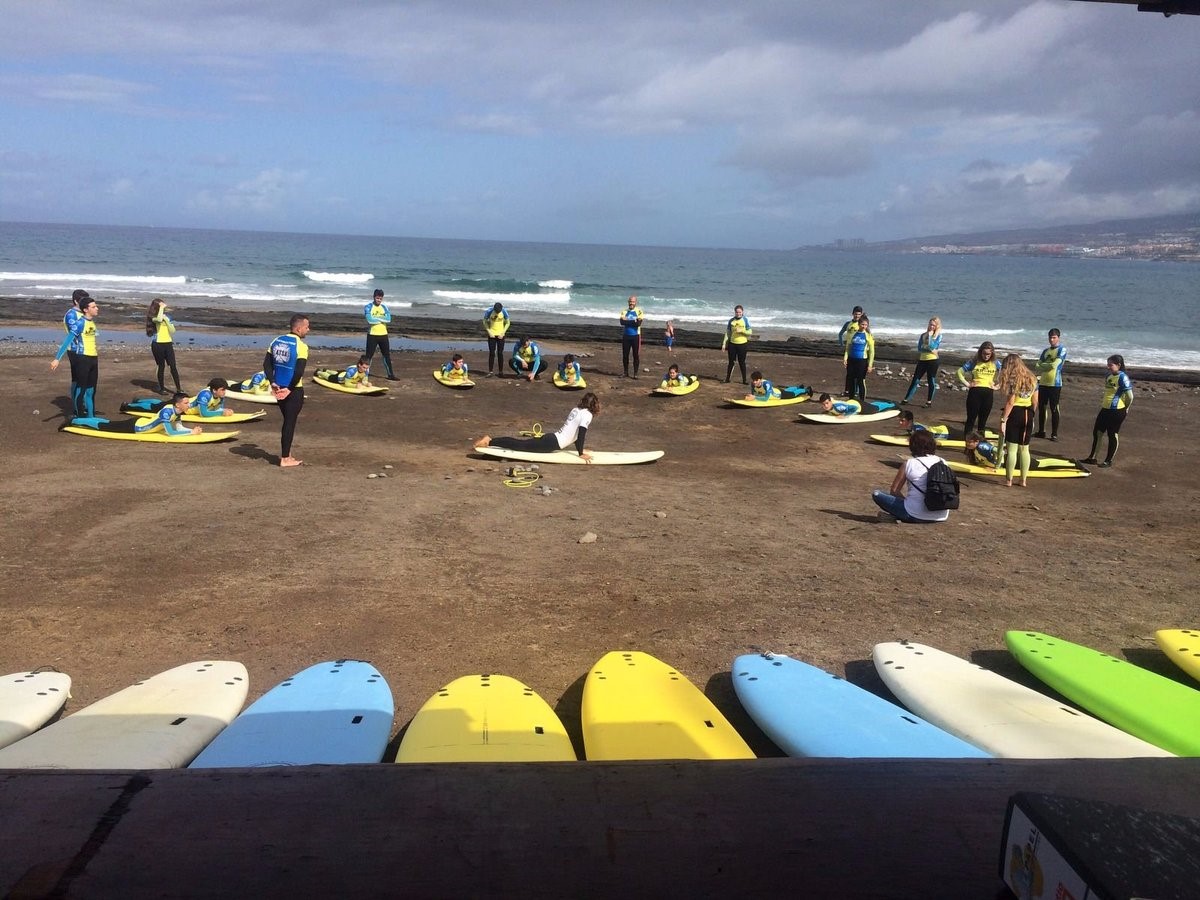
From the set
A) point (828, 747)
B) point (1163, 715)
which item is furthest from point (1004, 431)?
point (828, 747)

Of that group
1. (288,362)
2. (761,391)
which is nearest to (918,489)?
(288,362)

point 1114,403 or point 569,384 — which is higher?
point 1114,403

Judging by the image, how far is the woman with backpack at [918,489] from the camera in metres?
8.08

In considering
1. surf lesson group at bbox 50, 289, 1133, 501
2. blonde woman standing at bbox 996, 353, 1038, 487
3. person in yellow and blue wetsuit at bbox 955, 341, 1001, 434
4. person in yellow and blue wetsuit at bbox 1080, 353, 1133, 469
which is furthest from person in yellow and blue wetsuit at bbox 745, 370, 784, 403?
person in yellow and blue wetsuit at bbox 1080, 353, 1133, 469

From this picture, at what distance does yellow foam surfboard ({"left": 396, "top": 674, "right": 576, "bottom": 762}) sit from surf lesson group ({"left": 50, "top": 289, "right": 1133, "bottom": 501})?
17.9ft

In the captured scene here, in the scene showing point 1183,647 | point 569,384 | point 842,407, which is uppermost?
point 842,407

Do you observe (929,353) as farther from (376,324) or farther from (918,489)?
(376,324)

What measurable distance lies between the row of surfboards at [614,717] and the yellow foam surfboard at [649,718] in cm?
→ 1

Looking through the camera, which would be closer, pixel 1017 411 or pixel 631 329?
pixel 1017 411

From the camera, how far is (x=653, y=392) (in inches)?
664

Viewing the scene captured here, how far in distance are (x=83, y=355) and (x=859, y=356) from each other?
1291 centimetres

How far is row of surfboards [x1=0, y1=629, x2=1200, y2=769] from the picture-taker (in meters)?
3.62

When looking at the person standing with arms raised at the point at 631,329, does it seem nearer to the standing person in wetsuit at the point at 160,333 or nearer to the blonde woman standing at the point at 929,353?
the blonde woman standing at the point at 929,353

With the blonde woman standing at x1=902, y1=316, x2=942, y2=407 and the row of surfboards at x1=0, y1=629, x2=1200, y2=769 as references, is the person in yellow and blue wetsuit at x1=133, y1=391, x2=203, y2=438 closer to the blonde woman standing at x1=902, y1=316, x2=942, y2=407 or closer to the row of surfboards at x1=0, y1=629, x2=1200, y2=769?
the row of surfboards at x1=0, y1=629, x2=1200, y2=769
